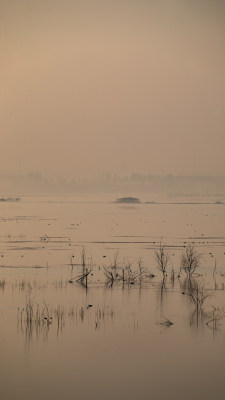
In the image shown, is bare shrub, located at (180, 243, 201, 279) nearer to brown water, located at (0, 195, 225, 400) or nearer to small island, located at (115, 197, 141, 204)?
brown water, located at (0, 195, 225, 400)

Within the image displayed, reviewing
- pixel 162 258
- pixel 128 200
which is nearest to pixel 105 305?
pixel 162 258

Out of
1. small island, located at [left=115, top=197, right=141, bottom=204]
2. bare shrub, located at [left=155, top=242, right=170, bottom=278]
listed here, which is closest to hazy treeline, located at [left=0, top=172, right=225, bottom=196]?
small island, located at [left=115, top=197, right=141, bottom=204]

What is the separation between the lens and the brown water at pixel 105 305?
4250mm

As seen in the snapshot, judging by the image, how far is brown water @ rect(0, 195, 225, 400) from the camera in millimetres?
4250

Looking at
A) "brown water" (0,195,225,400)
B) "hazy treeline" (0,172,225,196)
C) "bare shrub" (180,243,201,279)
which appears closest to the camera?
"brown water" (0,195,225,400)

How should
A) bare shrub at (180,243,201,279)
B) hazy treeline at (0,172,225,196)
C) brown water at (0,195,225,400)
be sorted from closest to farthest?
1. brown water at (0,195,225,400)
2. bare shrub at (180,243,201,279)
3. hazy treeline at (0,172,225,196)

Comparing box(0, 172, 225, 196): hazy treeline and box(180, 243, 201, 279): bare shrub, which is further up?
box(0, 172, 225, 196): hazy treeline

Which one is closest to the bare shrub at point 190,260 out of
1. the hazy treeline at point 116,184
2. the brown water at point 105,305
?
the brown water at point 105,305

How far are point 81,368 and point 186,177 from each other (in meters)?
1.63

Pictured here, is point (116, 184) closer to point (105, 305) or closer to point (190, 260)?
point (190, 260)

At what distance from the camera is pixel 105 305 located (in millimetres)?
4742

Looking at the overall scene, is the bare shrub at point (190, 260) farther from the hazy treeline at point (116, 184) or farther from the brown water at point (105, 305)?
the hazy treeline at point (116, 184)

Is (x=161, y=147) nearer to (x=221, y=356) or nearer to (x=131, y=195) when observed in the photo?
(x=131, y=195)

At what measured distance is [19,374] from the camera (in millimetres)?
4328
